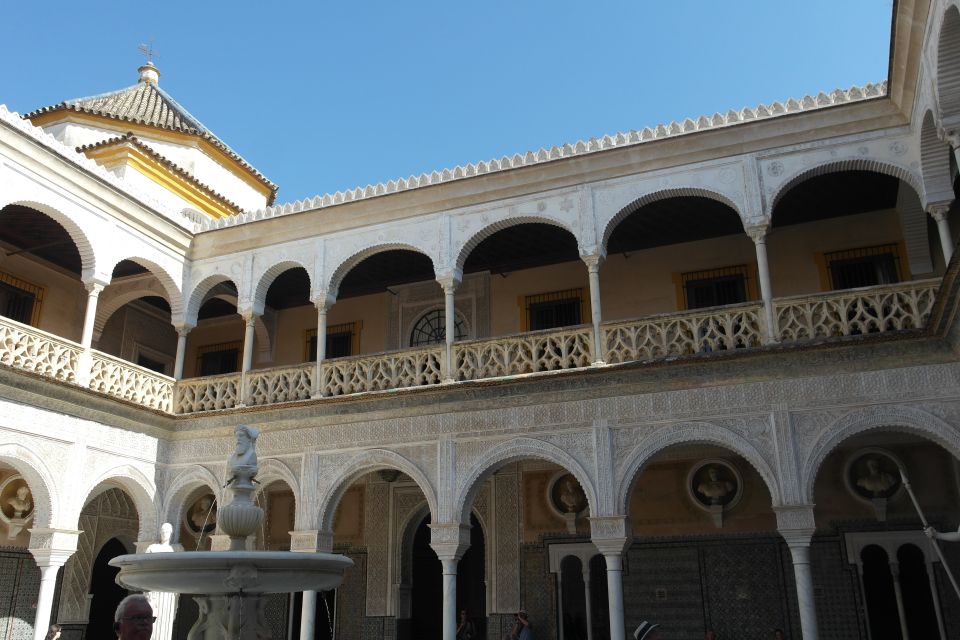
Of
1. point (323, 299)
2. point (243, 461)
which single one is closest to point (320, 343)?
point (323, 299)

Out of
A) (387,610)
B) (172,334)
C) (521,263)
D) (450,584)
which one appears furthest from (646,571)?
(172,334)

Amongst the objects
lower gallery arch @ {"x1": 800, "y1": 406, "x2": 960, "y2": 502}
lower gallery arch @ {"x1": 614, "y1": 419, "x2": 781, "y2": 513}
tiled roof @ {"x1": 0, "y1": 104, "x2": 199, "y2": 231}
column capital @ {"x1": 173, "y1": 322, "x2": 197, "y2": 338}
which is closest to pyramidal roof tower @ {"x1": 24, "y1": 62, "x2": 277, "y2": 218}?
tiled roof @ {"x1": 0, "y1": 104, "x2": 199, "y2": 231}

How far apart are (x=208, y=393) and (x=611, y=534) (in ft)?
17.8

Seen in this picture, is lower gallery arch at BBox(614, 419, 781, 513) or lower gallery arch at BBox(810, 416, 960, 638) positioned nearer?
lower gallery arch at BBox(614, 419, 781, 513)

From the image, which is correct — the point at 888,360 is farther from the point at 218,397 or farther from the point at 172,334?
the point at 172,334

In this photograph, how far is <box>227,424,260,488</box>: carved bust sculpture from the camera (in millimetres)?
5684

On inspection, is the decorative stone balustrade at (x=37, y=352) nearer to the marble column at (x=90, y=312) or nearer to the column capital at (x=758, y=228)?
the marble column at (x=90, y=312)

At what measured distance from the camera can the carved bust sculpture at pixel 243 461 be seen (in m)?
5.68

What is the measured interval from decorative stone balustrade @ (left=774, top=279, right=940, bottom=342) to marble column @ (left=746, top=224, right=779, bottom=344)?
0.23 feet

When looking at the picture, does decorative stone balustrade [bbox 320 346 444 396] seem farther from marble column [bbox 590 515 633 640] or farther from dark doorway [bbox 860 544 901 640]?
dark doorway [bbox 860 544 901 640]

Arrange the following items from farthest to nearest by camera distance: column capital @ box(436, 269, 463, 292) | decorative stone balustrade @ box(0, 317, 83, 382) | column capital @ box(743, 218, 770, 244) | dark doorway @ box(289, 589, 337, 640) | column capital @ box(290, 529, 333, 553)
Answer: dark doorway @ box(289, 589, 337, 640) → column capital @ box(436, 269, 463, 292) → column capital @ box(290, 529, 333, 553) → column capital @ box(743, 218, 770, 244) → decorative stone balustrade @ box(0, 317, 83, 382)

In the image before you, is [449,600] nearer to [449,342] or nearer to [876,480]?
[449,342]

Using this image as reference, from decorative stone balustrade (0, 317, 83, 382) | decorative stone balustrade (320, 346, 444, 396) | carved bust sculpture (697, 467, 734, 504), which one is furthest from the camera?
carved bust sculpture (697, 467, 734, 504)

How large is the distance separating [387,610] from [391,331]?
12.7 ft
